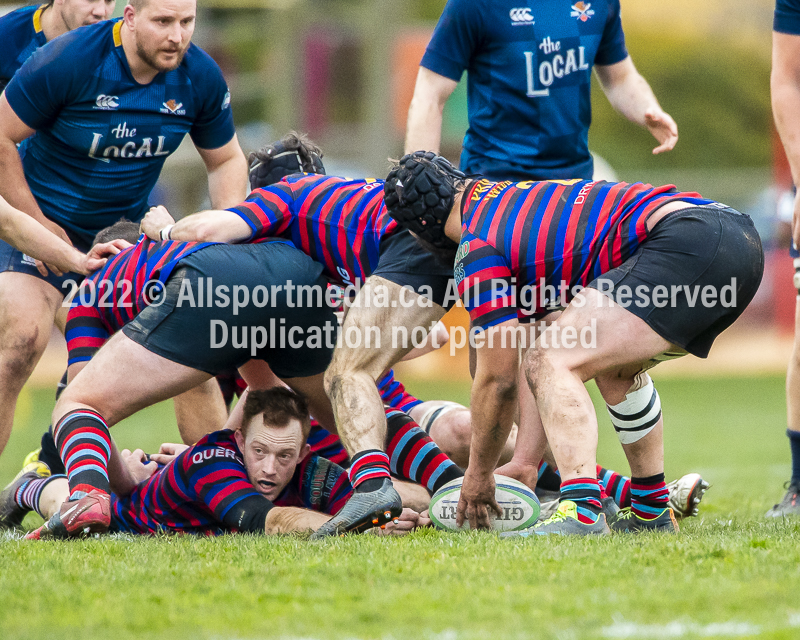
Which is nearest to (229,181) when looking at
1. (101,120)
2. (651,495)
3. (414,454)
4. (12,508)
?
(101,120)

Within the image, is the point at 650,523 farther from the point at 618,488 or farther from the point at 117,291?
the point at 117,291

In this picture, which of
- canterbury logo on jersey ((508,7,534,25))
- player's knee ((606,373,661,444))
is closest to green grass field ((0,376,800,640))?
player's knee ((606,373,661,444))

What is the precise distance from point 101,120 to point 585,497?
2900 millimetres

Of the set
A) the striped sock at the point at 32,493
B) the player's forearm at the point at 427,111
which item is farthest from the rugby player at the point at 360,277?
the striped sock at the point at 32,493

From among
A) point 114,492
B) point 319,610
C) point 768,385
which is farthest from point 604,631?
point 768,385

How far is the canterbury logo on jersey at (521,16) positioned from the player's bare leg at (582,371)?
6.14 ft

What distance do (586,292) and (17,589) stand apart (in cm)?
207

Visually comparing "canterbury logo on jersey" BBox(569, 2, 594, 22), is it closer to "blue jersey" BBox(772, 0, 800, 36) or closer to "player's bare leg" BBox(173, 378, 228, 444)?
"blue jersey" BBox(772, 0, 800, 36)

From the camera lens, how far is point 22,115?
4.84 m

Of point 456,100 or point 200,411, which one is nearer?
point 200,411

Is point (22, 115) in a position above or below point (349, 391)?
above

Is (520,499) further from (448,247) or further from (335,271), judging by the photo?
(335,271)

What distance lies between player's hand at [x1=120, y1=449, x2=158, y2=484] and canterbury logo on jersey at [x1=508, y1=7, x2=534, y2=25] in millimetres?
2698

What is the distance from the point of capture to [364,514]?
3.85 m
